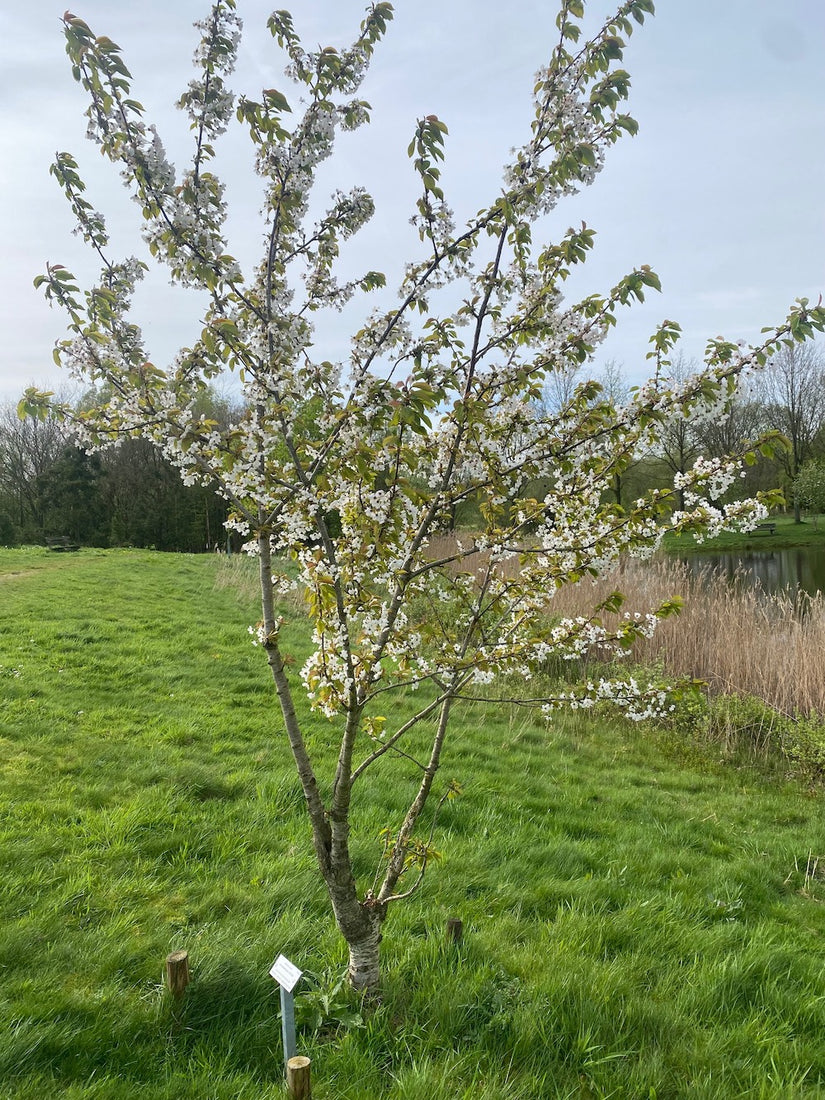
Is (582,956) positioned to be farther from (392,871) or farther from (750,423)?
(750,423)

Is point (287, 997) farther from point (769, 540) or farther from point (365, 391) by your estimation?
point (769, 540)

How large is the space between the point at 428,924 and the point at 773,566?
84.3 feet

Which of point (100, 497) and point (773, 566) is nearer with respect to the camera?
point (773, 566)

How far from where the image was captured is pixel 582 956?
2943 mm

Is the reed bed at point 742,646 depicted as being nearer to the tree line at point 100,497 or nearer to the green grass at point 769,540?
the green grass at point 769,540

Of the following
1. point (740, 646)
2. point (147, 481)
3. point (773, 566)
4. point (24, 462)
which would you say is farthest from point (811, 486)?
point (24, 462)

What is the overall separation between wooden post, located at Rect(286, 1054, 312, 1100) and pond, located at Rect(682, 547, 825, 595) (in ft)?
51.5

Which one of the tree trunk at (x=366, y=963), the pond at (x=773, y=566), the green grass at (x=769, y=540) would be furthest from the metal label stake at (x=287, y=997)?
the green grass at (x=769, y=540)

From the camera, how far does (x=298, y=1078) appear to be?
2.01m

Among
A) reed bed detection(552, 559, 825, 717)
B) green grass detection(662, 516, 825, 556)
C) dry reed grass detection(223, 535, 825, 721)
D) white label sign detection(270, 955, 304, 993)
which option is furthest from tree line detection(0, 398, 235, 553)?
white label sign detection(270, 955, 304, 993)

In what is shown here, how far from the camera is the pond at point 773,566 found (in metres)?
18.4

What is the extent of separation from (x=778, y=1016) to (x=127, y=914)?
307cm

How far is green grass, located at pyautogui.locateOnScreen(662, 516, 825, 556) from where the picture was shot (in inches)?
1240

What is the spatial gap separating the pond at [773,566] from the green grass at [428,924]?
12.5 metres
